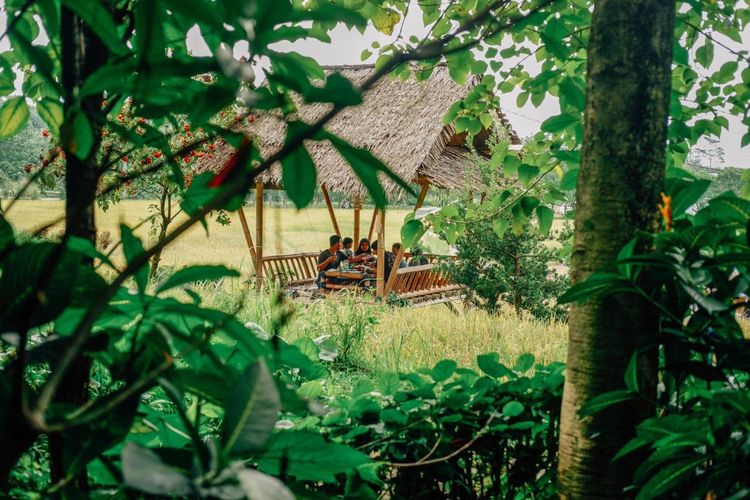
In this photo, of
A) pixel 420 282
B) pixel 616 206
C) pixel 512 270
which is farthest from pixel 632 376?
pixel 420 282

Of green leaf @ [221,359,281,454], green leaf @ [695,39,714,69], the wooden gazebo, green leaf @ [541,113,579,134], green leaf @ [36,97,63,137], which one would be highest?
the wooden gazebo

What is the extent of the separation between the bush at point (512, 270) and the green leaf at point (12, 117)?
27.4 feet

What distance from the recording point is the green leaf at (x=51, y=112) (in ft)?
2.22

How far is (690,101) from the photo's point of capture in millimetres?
2350

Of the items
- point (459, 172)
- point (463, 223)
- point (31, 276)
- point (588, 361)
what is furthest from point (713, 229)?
point (459, 172)

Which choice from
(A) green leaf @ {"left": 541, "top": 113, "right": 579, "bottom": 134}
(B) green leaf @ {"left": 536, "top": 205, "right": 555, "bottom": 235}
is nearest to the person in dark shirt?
(B) green leaf @ {"left": 536, "top": 205, "right": 555, "bottom": 235}

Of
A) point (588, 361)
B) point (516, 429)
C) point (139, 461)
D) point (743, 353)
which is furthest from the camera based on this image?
point (516, 429)

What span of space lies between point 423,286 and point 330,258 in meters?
2.00

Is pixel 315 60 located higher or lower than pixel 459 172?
lower

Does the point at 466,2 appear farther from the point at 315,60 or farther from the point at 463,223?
the point at 315,60

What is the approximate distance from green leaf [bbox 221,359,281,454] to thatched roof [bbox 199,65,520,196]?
32.8 feet

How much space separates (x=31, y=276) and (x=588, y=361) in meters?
0.98

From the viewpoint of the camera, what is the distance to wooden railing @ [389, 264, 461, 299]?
10828 millimetres

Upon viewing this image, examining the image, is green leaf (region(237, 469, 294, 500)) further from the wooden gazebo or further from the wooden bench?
the wooden bench
